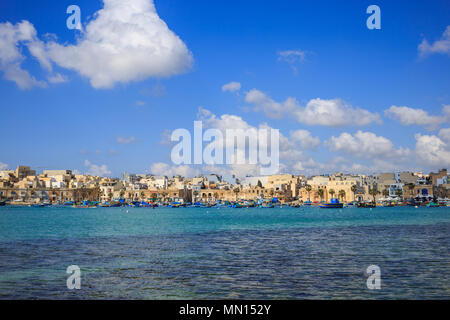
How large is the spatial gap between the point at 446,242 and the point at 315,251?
13636 millimetres

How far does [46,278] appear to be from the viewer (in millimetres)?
20328

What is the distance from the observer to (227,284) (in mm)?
19000

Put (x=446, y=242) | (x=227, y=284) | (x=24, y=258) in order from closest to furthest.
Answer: (x=227, y=284)
(x=24, y=258)
(x=446, y=242)

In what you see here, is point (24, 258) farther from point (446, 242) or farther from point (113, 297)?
point (446, 242)
